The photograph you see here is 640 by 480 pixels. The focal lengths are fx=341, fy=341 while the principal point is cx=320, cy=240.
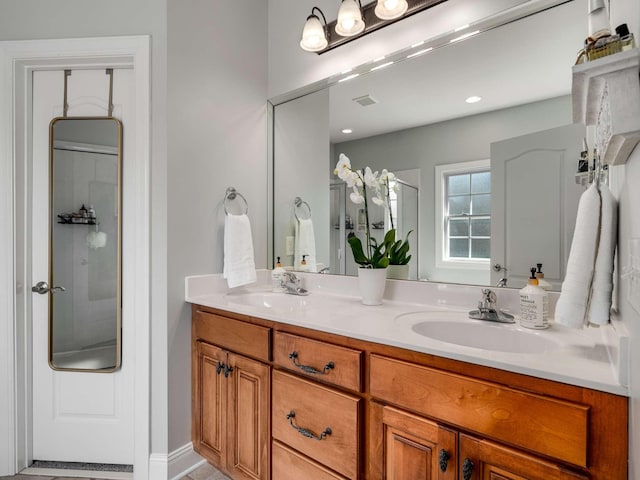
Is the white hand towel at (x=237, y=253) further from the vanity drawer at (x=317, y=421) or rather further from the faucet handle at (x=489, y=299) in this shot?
the faucet handle at (x=489, y=299)

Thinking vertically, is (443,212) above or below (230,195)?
below

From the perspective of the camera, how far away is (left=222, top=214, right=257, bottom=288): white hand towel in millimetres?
1808

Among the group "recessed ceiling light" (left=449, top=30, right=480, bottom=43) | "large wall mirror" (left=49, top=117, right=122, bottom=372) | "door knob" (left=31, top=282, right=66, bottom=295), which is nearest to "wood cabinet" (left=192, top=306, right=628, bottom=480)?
"large wall mirror" (left=49, top=117, right=122, bottom=372)

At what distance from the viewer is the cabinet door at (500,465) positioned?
2.51ft

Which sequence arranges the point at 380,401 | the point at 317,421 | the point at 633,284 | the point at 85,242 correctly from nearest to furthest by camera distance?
the point at 633,284
the point at 380,401
the point at 317,421
the point at 85,242

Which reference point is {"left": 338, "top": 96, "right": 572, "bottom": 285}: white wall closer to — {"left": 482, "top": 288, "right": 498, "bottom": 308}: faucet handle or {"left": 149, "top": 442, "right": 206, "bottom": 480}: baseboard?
{"left": 482, "top": 288, "right": 498, "bottom": 308}: faucet handle

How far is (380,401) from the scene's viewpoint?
1.04 m

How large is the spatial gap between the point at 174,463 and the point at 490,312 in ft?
5.22

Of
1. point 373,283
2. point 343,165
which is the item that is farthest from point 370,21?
point 373,283

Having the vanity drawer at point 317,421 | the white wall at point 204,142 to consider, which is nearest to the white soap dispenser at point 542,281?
the vanity drawer at point 317,421

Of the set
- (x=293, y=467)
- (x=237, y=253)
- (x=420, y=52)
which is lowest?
(x=293, y=467)

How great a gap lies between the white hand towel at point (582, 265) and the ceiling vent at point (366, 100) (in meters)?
1.17

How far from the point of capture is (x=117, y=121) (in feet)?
5.65

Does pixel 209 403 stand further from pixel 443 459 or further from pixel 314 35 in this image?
pixel 314 35
